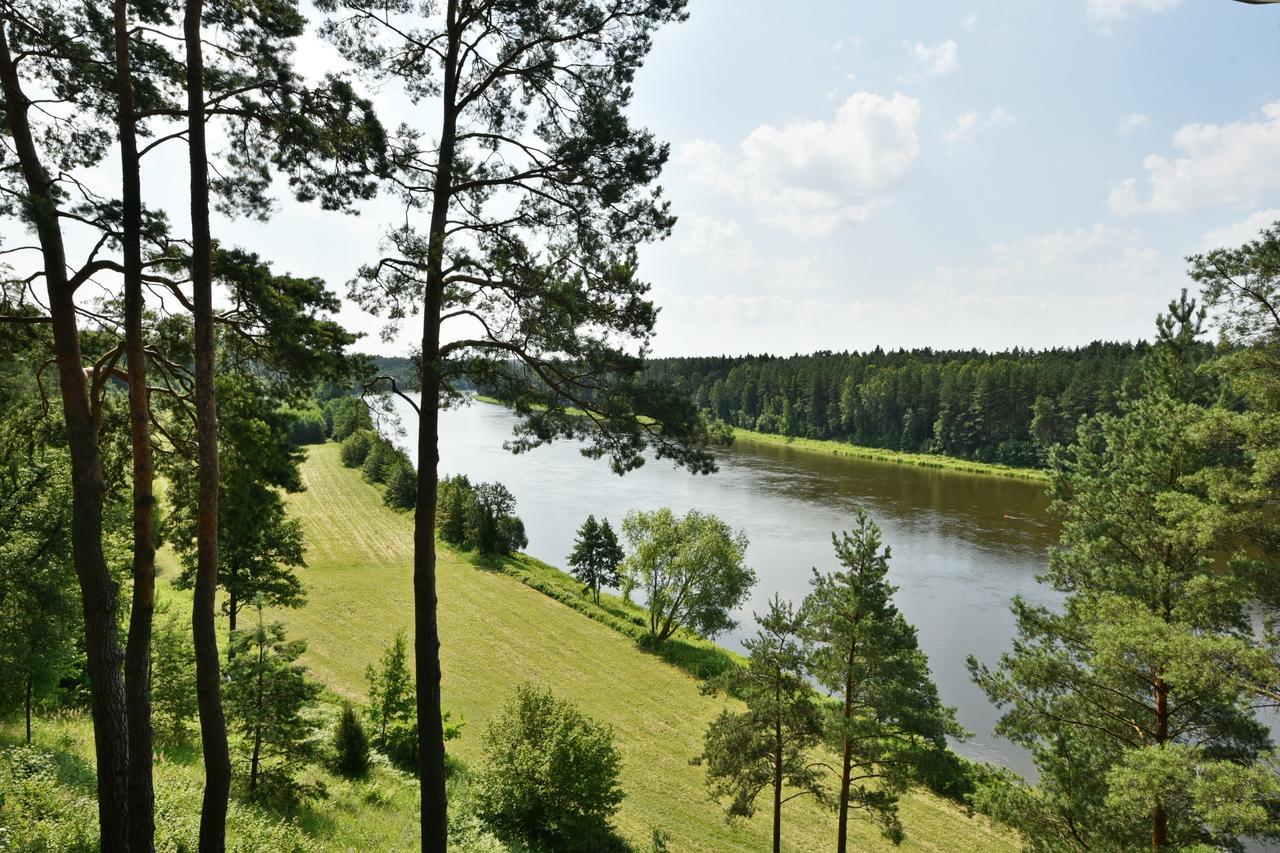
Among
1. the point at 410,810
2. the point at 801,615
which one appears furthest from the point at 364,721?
the point at 801,615

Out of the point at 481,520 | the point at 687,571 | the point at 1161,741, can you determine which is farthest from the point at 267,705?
the point at 481,520

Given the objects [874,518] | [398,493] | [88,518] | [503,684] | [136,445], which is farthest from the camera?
[398,493]

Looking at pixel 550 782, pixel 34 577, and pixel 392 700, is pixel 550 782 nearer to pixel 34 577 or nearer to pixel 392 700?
pixel 392 700

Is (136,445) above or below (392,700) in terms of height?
above

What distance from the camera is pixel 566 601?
3198cm

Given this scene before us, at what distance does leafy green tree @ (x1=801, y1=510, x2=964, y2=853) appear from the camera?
11656 mm

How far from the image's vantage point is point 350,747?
44.5ft

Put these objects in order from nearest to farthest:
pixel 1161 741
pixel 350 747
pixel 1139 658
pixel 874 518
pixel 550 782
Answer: pixel 1139 658, pixel 1161 741, pixel 550 782, pixel 350 747, pixel 874 518

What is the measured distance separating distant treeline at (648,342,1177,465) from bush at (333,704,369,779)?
53.1 meters

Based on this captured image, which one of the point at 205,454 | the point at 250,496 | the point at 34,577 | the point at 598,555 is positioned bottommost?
the point at 598,555

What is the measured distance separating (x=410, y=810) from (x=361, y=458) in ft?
168

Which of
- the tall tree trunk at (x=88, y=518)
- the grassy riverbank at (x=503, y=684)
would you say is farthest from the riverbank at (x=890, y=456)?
the tall tree trunk at (x=88, y=518)

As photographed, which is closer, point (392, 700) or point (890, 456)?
point (392, 700)

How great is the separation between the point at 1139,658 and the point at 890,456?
67.0m
